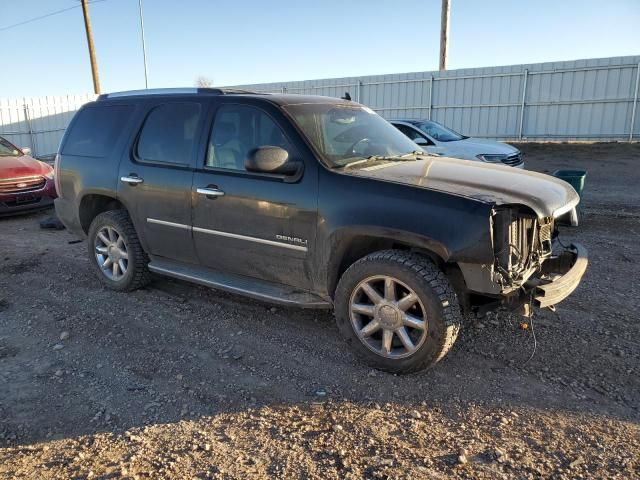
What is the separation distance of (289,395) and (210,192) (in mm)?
1842

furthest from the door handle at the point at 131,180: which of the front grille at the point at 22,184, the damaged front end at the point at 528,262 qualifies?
the front grille at the point at 22,184

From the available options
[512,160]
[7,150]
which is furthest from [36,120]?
[512,160]

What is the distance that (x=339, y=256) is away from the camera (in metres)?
3.87

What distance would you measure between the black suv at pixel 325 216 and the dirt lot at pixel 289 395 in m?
0.39

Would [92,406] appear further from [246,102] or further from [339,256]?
[246,102]

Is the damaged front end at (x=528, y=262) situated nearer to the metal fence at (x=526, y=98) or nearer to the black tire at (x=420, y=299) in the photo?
the black tire at (x=420, y=299)

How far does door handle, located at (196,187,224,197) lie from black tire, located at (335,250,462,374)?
4.33 feet

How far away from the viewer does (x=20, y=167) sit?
997 centimetres

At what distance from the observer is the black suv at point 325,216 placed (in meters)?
3.44

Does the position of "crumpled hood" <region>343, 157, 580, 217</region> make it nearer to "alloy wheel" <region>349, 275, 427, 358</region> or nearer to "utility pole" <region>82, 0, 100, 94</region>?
"alloy wheel" <region>349, 275, 427, 358</region>

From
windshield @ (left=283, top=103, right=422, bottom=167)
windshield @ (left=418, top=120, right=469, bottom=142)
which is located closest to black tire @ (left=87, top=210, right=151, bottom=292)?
windshield @ (left=283, top=103, right=422, bottom=167)

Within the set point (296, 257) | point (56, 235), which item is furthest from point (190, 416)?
point (56, 235)

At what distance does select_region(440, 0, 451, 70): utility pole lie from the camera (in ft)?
70.3

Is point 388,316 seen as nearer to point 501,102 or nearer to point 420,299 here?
point 420,299
